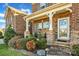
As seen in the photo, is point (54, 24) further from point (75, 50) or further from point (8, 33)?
point (8, 33)

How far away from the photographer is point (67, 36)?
3617 millimetres

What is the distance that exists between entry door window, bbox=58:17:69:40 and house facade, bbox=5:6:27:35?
57 cm

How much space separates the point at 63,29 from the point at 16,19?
0.77 meters

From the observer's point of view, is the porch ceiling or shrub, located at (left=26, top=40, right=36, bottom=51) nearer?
the porch ceiling

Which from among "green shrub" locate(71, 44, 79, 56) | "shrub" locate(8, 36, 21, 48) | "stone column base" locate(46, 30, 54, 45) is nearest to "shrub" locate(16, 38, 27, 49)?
"shrub" locate(8, 36, 21, 48)

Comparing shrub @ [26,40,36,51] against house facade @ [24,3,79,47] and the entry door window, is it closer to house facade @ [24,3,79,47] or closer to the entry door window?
house facade @ [24,3,79,47]

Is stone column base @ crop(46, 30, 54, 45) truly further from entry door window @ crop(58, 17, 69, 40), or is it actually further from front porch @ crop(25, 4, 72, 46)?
entry door window @ crop(58, 17, 69, 40)

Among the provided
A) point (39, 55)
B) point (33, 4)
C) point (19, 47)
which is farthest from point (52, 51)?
point (33, 4)

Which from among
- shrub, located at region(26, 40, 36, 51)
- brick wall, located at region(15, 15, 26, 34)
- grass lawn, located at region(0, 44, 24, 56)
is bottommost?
grass lawn, located at region(0, 44, 24, 56)

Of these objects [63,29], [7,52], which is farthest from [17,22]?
[63,29]

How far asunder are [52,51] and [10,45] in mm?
669

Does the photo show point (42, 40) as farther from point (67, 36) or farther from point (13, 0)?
point (13, 0)

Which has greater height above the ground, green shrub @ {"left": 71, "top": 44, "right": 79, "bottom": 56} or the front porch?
the front porch

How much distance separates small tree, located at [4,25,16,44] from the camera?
369cm
